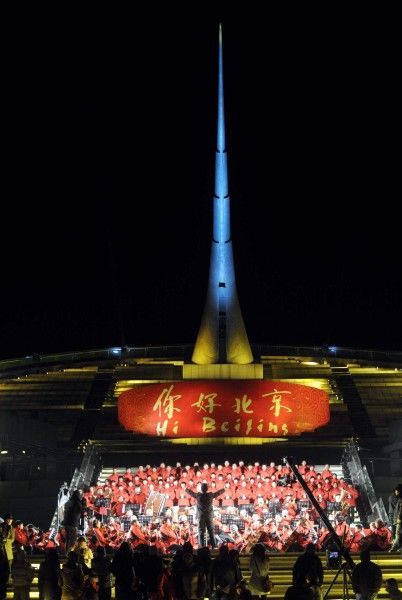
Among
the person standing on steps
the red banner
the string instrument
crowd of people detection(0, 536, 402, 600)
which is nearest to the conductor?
the string instrument

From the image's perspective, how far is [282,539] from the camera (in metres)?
17.3

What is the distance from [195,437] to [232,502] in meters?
5.36

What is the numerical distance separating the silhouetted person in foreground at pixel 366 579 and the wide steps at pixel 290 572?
2.41 meters

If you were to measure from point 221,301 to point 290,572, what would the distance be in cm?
1801

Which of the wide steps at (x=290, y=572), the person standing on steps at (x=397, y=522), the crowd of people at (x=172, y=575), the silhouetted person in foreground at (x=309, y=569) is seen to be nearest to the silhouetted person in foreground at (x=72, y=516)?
the wide steps at (x=290, y=572)

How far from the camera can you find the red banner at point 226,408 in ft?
85.6

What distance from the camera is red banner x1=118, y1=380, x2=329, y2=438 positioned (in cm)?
2608

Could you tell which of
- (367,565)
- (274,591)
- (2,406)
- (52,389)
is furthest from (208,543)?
(52,389)

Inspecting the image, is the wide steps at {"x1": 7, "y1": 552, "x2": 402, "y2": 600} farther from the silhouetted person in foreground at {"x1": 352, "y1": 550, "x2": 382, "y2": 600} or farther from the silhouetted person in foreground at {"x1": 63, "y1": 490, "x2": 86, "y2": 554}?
the silhouetted person in foreground at {"x1": 352, "y1": 550, "x2": 382, "y2": 600}

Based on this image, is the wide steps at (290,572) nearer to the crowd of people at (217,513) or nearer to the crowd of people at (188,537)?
the crowd of people at (188,537)

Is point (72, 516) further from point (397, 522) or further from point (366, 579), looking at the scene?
point (366, 579)

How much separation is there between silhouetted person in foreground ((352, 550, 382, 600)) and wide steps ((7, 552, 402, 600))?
2411 millimetres

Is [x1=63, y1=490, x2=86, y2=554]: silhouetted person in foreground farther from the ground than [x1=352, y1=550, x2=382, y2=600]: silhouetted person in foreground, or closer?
farther from the ground

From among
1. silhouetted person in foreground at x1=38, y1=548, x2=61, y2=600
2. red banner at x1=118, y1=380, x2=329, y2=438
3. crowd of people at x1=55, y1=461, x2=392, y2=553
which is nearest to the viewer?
silhouetted person in foreground at x1=38, y1=548, x2=61, y2=600
